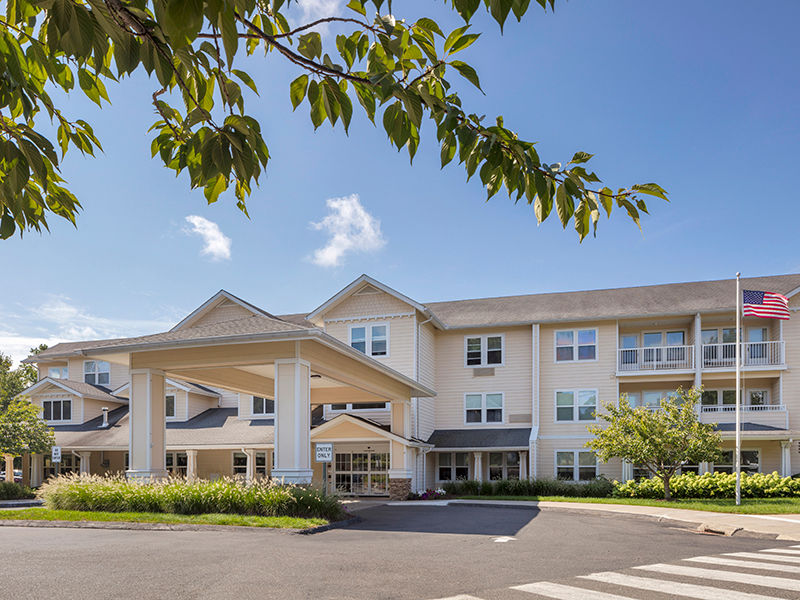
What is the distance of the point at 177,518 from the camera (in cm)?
1491

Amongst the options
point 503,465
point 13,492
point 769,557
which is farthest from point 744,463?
point 13,492

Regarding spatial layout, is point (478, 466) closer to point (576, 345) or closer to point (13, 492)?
point (576, 345)

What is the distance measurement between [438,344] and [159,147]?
2960 centimetres

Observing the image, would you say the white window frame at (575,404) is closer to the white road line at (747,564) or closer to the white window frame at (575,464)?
the white window frame at (575,464)

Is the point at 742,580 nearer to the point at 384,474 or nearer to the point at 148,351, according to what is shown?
the point at 148,351

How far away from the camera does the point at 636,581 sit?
28.5 feet

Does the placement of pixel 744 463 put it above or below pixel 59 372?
below

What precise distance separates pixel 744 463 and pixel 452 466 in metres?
12.5

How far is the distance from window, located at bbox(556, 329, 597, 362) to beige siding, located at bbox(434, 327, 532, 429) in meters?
1.38

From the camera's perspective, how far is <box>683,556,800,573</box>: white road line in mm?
9734

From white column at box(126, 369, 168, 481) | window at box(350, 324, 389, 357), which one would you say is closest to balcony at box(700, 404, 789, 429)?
window at box(350, 324, 389, 357)

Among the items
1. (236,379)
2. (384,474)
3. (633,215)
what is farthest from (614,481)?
(633,215)

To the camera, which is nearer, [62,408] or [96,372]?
[62,408]

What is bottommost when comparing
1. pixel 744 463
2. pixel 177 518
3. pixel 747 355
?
pixel 744 463
